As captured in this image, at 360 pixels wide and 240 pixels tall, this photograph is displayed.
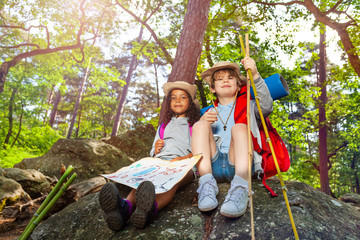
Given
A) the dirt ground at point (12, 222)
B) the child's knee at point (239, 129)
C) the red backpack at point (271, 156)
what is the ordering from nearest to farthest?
the child's knee at point (239, 129), the red backpack at point (271, 156), the dirt ground at point (12, 222)

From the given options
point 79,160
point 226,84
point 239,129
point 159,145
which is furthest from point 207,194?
point 79,160

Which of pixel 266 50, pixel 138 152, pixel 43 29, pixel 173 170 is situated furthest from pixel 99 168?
pixel 43 29

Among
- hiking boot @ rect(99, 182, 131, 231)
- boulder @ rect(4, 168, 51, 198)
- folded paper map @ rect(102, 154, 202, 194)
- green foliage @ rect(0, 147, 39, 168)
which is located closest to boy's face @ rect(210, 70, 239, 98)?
folded paper map @ rect(102, 154, 202, 194)

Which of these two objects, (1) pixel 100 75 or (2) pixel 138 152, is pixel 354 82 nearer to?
(2) pixel 138 152

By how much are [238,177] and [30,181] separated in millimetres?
3908

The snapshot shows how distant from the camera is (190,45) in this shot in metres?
3.81

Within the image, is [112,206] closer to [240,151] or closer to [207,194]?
[207,194]

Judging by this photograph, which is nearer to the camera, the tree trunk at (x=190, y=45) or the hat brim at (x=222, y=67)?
the hat brim at (x=222, y=67)

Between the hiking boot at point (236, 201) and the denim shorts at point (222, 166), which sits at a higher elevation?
the denim shorts at point (222, 166)

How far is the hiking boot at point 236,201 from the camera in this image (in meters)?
1.56

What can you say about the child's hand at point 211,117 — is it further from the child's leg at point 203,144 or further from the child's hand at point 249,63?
the child's hand at point 249,63

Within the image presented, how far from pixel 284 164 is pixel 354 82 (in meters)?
8.19

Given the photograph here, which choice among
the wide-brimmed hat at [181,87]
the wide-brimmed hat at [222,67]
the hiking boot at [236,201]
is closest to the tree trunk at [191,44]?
the wide-brimmed hat at [181,87]

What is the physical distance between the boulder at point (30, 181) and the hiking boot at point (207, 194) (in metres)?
3.49
